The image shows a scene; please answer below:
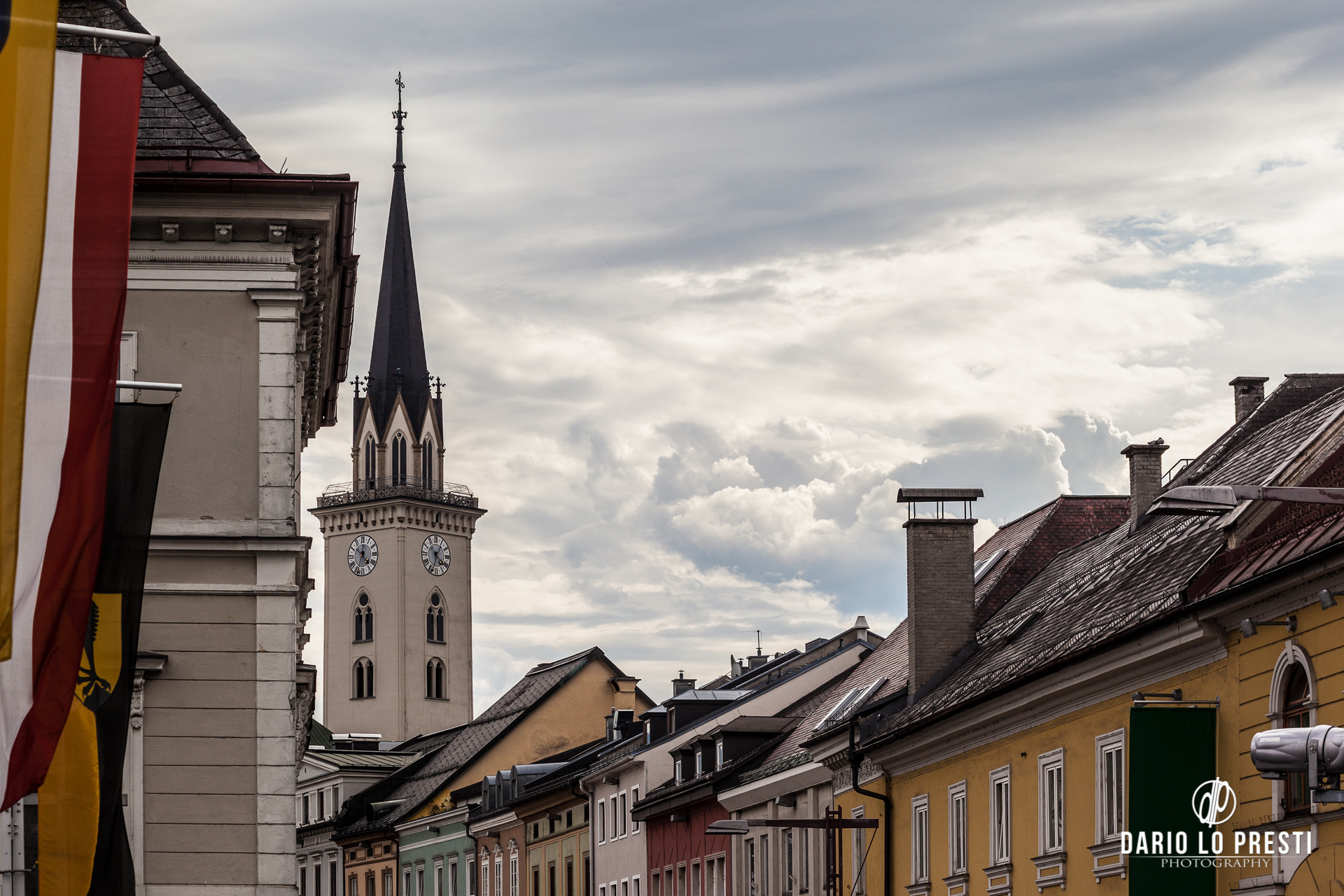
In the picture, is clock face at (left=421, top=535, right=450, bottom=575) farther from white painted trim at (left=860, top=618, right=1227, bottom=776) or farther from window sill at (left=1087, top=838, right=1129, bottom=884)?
window sill at (left=1087, top=838, right=1129, bottom=884)

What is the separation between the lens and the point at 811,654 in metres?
65.5

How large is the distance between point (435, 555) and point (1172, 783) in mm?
131381

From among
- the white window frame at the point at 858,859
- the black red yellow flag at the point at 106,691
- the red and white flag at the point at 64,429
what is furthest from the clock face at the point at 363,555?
the red and white flag at the point at 64,429

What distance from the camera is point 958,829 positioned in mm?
33656

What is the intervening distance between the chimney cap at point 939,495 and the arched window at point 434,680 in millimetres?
111270

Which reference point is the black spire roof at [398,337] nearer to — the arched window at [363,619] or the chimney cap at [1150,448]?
the arched window at [363,619]

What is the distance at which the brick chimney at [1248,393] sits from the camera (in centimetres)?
3484

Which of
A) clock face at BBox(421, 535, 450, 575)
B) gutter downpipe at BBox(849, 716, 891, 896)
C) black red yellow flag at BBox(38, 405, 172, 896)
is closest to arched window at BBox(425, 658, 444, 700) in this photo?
clock face at BBox(421, 535, 450, 575)

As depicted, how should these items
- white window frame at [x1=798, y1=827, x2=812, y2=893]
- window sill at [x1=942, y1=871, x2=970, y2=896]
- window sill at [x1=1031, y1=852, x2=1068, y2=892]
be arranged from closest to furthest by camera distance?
window sill at [x1=1031, y1=852, x2=1068, y2=892] < window sill at [x1=942, y1=871, x2=970, y2=896] < white window frame at [x1=798, y1=827, x2=812, y2=893]

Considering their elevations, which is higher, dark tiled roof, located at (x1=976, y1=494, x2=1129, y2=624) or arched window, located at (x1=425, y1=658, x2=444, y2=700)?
arched window, located at (x1=425, y1=658, x2=444, y2=700)

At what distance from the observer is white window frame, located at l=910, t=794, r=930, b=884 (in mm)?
35781

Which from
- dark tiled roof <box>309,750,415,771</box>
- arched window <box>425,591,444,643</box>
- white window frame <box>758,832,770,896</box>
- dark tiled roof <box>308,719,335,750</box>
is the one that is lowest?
white window frame <box>758,832,770,896</box>

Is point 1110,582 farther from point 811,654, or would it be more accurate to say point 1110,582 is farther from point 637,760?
point 811,654

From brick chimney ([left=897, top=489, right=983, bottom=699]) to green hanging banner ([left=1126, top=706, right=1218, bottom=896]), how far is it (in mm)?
15228
